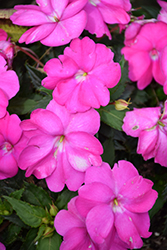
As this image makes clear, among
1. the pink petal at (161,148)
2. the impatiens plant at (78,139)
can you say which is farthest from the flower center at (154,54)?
the pink petal at (161,148)

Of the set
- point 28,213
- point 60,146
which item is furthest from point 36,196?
point 60,146

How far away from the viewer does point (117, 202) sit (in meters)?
0.52

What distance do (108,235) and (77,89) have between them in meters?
0.28

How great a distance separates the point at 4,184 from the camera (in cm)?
72

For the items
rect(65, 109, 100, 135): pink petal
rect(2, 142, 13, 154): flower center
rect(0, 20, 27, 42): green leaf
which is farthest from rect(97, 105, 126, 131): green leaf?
rect(0, 20, 27, 42): green leaf

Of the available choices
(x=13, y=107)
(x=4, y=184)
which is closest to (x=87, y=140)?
(x=13, y=107)

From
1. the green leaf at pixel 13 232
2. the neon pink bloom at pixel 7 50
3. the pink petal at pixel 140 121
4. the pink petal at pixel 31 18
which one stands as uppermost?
the pink petal at pixel 31 18

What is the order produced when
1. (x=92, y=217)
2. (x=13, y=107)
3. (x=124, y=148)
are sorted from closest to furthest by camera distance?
(x=92, y=217) < (x=13, y=107) < (x=124, y=148)

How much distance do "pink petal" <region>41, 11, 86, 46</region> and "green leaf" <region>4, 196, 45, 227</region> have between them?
335mm

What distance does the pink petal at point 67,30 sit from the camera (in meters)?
0.51

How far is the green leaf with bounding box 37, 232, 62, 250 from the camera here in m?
0.56

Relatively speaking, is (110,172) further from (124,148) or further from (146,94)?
(146,94)

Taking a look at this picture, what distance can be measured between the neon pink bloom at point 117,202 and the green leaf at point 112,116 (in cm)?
12

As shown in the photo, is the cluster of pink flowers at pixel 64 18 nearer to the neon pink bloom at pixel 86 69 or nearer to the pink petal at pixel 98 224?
the neon pink bloom at pixel 86 69
